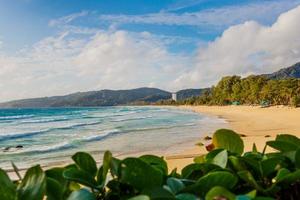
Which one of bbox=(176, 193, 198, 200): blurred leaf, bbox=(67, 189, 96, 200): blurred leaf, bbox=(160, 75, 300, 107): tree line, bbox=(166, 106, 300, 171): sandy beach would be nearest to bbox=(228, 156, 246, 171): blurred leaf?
bbox=(176, 193, 198, 200): blurred leaf

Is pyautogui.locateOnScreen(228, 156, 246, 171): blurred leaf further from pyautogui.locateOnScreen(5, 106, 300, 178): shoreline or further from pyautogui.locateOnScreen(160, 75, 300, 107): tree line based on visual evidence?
pyautogui.locateOnScreen(160, 75, 300, 107): tree line

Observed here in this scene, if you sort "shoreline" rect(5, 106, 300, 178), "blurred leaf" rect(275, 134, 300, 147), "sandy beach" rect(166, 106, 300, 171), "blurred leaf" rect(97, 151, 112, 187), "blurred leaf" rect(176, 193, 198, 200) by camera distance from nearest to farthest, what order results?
1. "blurred leaf" rect(176, 193, 198, 200)
2. "blurred leaf" rect(97, 151, 112, 187)
3. "blurred leaf" rect(275, 134, 300, 147)
4. "shoreline" rect(5, 106, 300, 178)
5. "sandy beach" rect(166, 106, 300, 171)

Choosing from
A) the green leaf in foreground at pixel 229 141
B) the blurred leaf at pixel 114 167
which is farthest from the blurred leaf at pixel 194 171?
the blurred leaf at pixel 114 167

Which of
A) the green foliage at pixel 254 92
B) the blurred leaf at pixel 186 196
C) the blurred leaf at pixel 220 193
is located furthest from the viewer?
the green foliage at pixel 254 92

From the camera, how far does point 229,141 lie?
1.18m

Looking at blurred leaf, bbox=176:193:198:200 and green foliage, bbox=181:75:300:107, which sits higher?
green foliage, bbox=181:75:300:107

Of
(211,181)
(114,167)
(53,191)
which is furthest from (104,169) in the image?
(211,181)

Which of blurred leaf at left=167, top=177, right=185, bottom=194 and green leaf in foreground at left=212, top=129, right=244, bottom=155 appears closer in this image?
blurred leaf at left=167, top=177, right=185, bottom=194

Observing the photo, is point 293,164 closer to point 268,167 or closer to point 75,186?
point 268,167

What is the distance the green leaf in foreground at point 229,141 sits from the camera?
3.84 ft

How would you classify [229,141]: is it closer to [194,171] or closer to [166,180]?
[194,171]

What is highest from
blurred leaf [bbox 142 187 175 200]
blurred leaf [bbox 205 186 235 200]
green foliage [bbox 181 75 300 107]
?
green foliage [bbox 181 75 300 107]

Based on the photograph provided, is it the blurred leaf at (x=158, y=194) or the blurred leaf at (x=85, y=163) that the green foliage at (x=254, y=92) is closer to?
the blurred leaf at (x=85, y=163)

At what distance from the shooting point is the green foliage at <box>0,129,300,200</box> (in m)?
0.79
